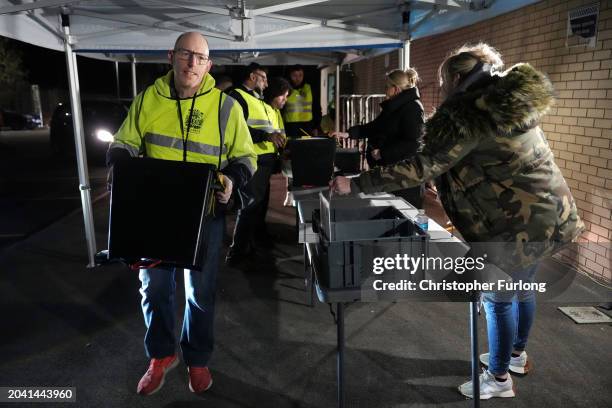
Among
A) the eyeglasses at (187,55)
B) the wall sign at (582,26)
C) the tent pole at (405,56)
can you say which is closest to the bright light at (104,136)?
the eyeglasses at (187,55)

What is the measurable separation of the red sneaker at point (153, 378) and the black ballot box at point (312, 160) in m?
1.55

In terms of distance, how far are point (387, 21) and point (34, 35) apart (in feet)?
9.94

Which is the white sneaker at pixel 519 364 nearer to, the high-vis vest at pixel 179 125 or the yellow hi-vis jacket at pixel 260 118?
the high-vis vest at pixel 179 125

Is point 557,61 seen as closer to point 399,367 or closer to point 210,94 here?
point 399,367

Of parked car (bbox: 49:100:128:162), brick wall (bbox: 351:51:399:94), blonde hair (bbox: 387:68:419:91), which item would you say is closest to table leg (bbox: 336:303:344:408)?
blonde hair (bbox: 387:68:419:91)

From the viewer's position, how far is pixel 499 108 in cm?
181

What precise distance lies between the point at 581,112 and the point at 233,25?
314 centimetres

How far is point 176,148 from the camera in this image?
2.21 metres

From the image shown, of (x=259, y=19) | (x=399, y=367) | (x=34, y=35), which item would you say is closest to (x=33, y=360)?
(x=399, y=367)

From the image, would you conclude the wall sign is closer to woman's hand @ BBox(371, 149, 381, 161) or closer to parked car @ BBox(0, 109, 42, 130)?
woman's hand @ BBox(371, 149, 381, 161)

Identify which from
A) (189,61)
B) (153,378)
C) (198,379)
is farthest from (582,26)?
(153,378)

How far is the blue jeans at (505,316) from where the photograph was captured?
7.16 feet

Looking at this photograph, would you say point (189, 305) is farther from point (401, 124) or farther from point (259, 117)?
point (401, 124)

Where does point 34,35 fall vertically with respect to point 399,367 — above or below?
above
